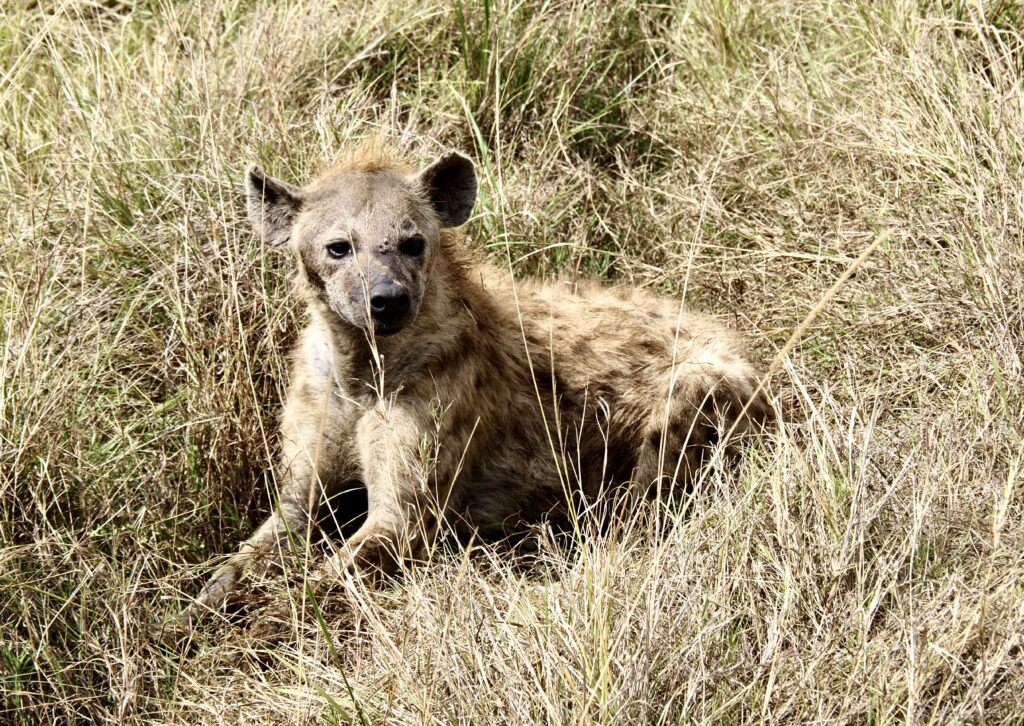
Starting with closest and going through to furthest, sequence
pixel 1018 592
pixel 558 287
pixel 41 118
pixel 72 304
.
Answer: pixel 1018 592
pixel 72 304
pixel 558 287
pixel 41 118

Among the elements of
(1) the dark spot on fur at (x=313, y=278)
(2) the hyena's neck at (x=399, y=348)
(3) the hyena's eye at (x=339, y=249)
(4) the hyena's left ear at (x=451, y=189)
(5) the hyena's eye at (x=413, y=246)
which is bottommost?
(2) the hyena's neck at (x=399, y=348)

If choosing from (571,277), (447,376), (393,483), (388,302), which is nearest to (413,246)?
(388,302)

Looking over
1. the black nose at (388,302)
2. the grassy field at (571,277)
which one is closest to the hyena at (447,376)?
the black nose at (388,302)

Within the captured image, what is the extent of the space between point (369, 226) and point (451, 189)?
39 cm

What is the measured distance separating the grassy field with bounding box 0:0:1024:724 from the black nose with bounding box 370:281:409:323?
0.63 metres

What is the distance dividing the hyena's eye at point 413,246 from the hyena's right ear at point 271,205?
1.32 ft

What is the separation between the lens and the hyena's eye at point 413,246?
3873 millimetres

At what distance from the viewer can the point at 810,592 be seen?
10.3 feet

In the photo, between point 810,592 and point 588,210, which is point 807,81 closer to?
point 588,210

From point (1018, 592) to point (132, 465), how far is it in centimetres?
247

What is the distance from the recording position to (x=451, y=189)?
13.6ft

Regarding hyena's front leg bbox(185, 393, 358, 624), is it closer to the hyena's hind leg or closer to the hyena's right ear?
the hyena's right ear

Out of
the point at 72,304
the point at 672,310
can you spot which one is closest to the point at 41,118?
the point at 72,304

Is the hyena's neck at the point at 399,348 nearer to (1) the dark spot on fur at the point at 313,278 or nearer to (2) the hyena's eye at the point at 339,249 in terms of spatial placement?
(1) the dark spot on fur at the point at 313,278
